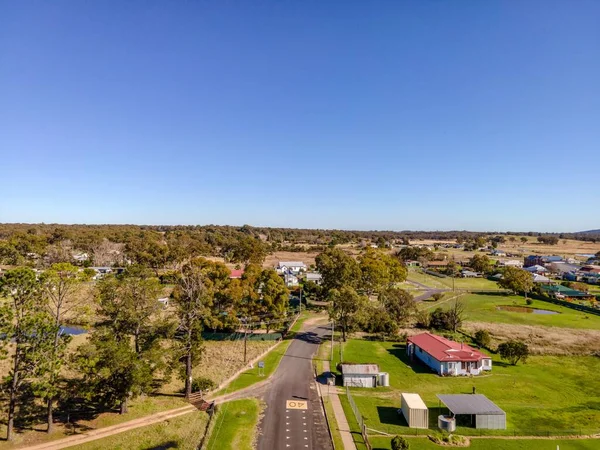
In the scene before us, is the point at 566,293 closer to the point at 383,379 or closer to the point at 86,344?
the point at 383,379

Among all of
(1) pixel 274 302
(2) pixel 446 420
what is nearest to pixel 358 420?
(2) pixel 446 420

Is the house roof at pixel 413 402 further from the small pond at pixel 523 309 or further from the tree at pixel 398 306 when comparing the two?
the small pond at pixel 523 309

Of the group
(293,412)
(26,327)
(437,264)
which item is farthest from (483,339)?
(437,264)

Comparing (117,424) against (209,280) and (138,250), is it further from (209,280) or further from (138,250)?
(138,250)

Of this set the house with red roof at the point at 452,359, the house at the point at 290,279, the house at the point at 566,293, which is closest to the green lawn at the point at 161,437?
the house with red roof at the point at 452,359

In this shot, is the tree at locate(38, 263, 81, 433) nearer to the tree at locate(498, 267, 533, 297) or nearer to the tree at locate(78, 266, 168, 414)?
the tree at locate(78, 266, 168, 414)

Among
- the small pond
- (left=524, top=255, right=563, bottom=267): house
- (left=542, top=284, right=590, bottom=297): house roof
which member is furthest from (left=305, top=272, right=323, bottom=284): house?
(left=524, top=255, right=563, bottom=267): house
